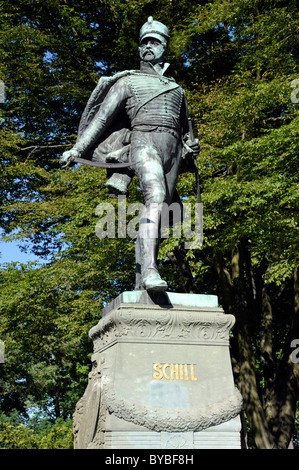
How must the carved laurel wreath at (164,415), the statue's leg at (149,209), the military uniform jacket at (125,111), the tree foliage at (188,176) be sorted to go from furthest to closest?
the tree foliage at (188,176) → the military uniform jacket at (125,111) → the statue's leg at (149,209) → the carved laurel wreath at (164,415)

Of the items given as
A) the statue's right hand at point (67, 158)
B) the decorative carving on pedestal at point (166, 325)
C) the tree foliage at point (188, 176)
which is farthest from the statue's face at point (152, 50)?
the tree foliage at point (188, 176)

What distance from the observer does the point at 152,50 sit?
6.33 metres

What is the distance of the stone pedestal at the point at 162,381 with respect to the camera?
15.8 feet

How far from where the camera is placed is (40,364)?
110 ft

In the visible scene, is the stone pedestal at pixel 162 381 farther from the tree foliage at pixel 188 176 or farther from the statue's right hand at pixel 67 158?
the tree foliage at pixel 188 176

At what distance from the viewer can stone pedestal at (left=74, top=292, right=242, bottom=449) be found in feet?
15.8

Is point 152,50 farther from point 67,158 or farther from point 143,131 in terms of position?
point 67,158

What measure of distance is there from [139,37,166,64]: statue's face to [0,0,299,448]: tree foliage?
6.34m

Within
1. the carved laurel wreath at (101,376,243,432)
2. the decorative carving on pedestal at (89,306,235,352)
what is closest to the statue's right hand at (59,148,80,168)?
the decorative carving on pedestal at (89,306,235,352)

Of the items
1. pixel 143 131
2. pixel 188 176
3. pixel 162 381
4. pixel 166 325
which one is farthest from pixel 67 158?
pixel 188 176

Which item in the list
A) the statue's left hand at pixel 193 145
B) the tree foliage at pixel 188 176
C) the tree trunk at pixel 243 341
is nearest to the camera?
the statue's left hand at pixel 193 145

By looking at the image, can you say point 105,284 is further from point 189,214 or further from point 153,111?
point 153,111

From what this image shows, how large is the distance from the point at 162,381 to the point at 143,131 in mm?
2536
